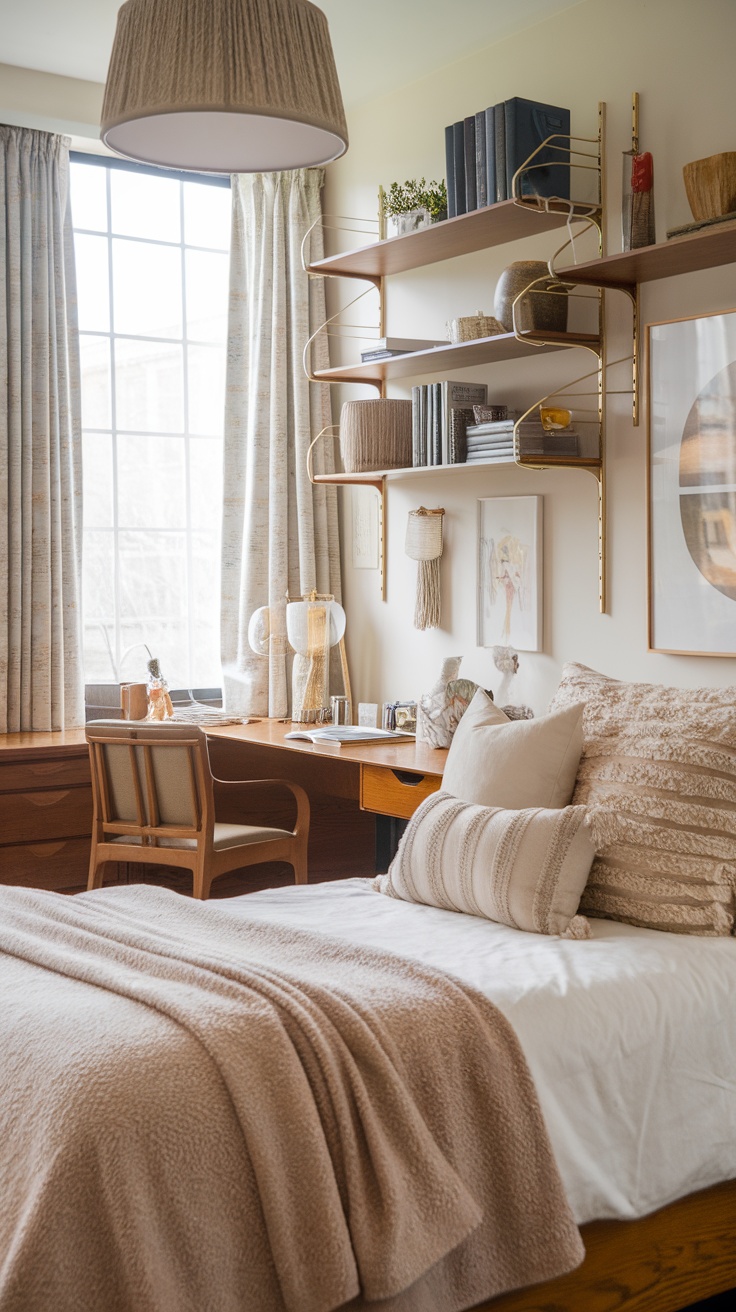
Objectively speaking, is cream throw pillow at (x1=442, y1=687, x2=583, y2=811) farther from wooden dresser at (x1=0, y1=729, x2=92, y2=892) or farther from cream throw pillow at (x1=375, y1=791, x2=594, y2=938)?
wooden dresser at (x1=0, y1=729, x2=92, y2=892)

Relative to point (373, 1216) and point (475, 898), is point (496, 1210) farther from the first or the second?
point (475, 898)

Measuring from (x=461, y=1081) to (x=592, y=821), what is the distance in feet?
2.32

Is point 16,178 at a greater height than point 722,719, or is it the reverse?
point 16,178

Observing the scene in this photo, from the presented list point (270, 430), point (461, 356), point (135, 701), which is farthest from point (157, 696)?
point (461, 356)

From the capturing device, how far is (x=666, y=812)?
2.31m

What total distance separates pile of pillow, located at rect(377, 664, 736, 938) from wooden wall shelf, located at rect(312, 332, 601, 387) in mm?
1115

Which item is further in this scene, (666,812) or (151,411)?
(151,411)

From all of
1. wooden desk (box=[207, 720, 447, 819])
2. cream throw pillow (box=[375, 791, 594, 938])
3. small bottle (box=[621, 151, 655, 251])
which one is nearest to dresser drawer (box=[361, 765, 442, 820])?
wooden desk (box=[207, 720, 447, 819])

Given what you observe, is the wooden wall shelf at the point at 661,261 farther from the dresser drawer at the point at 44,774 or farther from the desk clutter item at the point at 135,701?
the dresser drawer at the point at 44,774

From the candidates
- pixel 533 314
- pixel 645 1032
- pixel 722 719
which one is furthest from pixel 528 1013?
pixel 533 314

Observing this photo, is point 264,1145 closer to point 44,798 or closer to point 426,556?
point 44,798

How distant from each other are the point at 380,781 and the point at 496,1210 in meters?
1.63

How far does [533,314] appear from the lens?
11.0 ft

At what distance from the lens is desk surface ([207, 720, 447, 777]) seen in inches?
128
